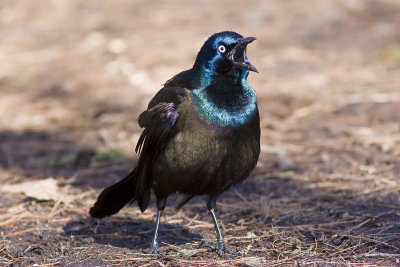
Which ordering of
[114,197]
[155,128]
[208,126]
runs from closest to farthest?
[208,126] < [155,128] < [114,197]

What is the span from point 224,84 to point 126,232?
133 centimetres

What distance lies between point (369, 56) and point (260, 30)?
6.54 ft

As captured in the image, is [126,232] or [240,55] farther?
[126,232]

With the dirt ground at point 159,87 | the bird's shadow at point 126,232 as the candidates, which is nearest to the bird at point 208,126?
the bird's shadow at point 126,232

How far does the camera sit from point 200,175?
3.31 metres

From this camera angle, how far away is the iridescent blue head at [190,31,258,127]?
3271 millimetres

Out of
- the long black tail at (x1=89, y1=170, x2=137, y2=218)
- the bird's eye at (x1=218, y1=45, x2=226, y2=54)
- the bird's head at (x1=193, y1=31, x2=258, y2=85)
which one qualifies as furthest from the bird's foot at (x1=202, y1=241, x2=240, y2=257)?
the bird's eye at (x1=218, y1=45, x2=226, y2=54)

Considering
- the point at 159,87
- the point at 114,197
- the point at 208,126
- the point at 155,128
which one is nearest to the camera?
the point at 208,126

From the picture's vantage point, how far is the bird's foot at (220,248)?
334 centimetres

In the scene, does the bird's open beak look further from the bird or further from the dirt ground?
the dirt ground

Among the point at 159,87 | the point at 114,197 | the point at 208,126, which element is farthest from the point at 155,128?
the point at 159,87

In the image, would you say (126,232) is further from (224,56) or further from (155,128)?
(224,56)

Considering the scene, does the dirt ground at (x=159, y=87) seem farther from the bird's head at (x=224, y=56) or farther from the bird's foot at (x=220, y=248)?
the bird's head at (x=224, y=56)

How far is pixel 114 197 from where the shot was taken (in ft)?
12.7
